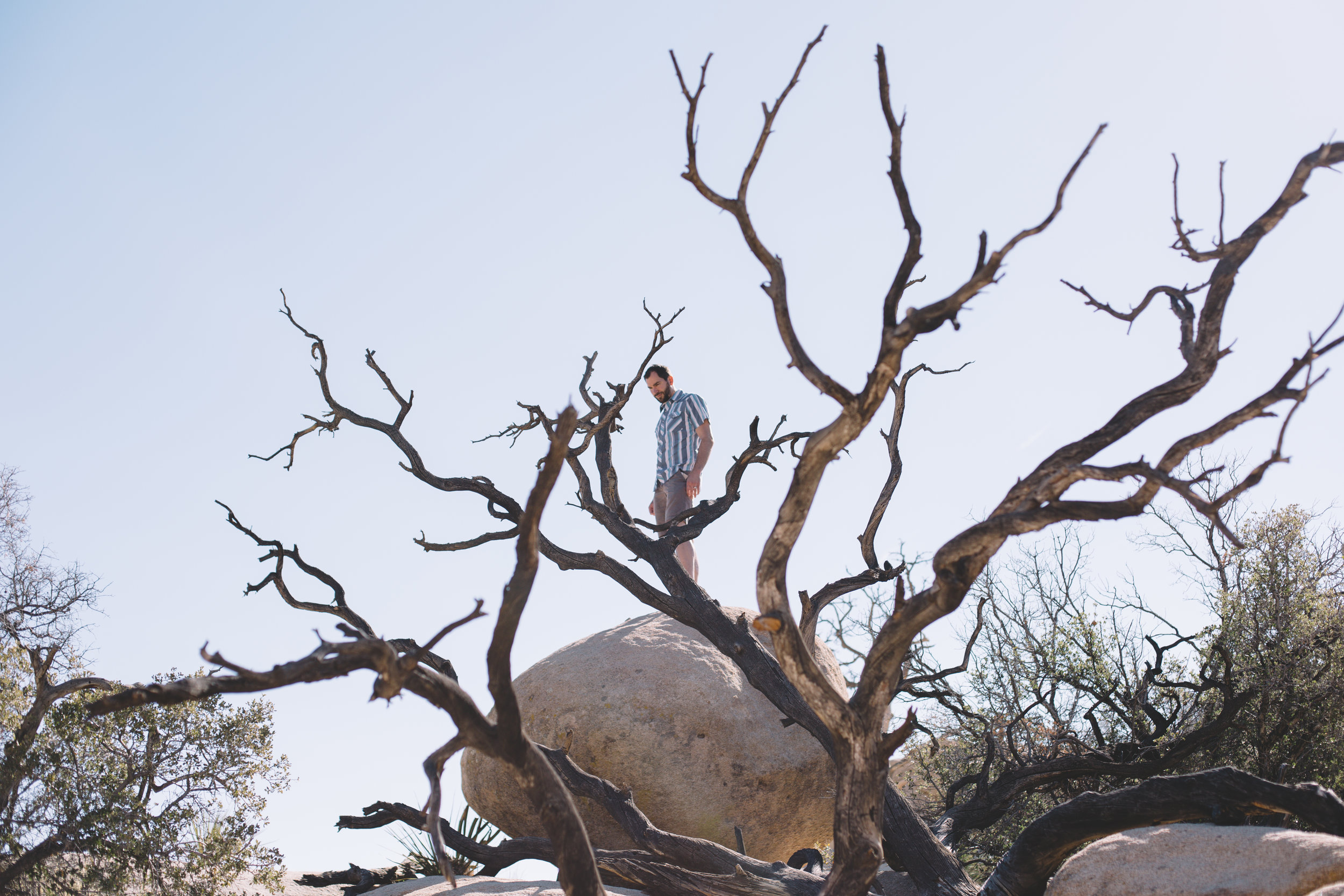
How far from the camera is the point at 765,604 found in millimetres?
4957

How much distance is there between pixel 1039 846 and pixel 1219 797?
105 centimetres

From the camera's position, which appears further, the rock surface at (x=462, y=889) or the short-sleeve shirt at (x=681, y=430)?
the short-sleeve shirt at (x=681, y=430)

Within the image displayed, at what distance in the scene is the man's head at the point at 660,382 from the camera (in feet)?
32.6

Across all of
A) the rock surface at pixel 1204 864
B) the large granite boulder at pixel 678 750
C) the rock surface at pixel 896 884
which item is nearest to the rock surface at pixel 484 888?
the large granite boulder at pixel 678 750

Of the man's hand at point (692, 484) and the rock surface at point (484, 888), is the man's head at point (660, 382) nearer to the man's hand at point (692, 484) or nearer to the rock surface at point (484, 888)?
the man's hand at point (692, 484)

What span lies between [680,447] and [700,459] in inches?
9.0

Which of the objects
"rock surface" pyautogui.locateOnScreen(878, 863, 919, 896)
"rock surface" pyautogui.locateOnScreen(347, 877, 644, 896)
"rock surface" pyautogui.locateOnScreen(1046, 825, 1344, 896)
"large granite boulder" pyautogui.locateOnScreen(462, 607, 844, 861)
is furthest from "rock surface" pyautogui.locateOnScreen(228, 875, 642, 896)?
"rock surface" pyautogui.locateOnScreen(1046, 825, 1344, 896)

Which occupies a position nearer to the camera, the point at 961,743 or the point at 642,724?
the point at 642,724

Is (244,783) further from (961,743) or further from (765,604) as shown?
(961,743)

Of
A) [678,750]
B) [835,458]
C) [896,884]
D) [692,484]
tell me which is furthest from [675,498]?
[835,458]

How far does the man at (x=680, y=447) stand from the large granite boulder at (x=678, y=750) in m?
1.04

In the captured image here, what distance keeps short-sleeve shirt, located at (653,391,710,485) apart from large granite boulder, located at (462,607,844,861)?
1670 mm

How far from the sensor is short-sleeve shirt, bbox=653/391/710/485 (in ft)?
31.9

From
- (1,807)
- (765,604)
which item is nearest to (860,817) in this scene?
(765,604)
